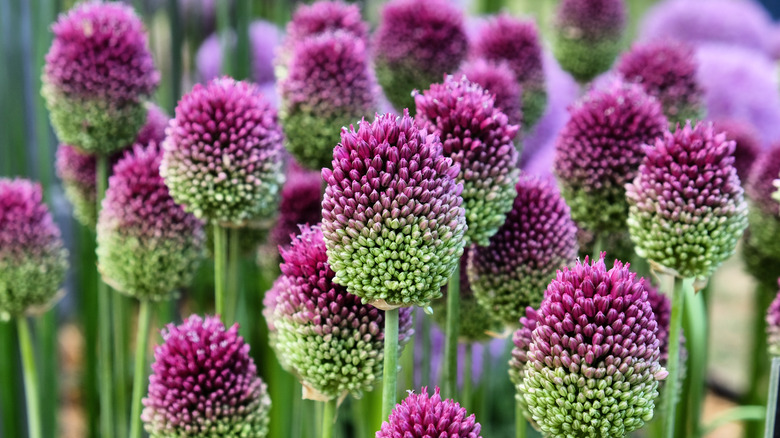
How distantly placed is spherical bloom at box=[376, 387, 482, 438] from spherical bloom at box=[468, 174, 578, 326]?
24cm

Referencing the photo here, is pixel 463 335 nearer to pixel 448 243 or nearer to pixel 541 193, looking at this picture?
pixel 541 193

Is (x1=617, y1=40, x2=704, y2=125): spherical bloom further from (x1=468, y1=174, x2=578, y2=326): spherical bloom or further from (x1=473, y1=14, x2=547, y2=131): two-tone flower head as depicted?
(x1=468, y1=174, x2=578, y2=326): spherical bloom

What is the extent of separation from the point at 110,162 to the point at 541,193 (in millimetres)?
507

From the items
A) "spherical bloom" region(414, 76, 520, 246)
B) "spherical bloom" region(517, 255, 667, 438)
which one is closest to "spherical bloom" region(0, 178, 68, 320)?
"spherical bloom" region(414, 76, 520, 246)

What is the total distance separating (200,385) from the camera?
2.14ft

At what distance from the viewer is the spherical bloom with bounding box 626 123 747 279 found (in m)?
0.64

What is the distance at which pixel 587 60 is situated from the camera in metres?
1.20

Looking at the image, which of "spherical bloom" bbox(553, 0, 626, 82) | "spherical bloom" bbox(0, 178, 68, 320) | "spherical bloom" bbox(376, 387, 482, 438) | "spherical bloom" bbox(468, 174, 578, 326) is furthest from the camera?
"spherical bloom" bbox(553, 0, 626, 82)

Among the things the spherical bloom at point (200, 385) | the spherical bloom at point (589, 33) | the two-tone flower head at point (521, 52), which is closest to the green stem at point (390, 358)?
the spherical bloom at point (200, 385)

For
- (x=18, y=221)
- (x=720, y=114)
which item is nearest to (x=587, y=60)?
(x=720, y=114)

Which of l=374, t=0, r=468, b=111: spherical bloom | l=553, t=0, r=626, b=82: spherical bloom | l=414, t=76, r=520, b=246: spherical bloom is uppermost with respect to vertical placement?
l=553, t=0, r=626, b=82: spherical bloom

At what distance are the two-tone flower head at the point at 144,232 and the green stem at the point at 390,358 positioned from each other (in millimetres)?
304

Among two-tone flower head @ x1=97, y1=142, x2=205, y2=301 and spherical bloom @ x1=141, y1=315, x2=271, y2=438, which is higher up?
two-tone flower head @ x1=97, y1=142, x2=205, y2=301

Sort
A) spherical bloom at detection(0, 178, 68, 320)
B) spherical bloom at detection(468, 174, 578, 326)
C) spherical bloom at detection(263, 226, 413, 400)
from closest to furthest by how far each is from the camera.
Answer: spherical bloom at detection(263, 226, 413, 400), spherical bloom at detection(468, 174, 578, 326), spherical bloom at detection(0, 178, 68, 320)
